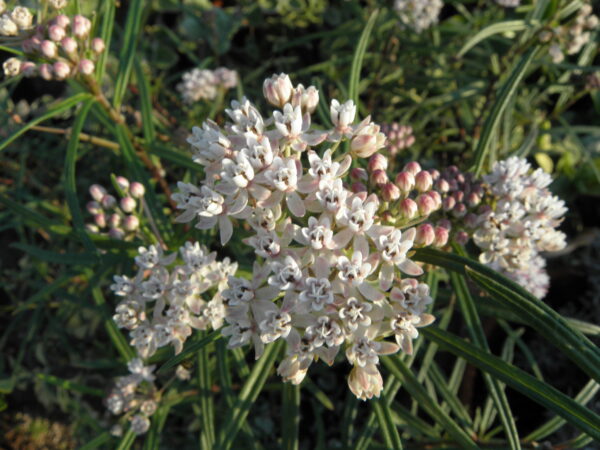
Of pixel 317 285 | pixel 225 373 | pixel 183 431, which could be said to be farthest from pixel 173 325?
pixel 183 431

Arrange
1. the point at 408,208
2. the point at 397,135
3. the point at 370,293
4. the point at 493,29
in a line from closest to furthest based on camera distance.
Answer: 1. the point at 370,293
2. the point at 408,208
3. the point at 493,29
4. the point at 397,135

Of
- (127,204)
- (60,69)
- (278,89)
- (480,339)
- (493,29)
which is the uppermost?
(493,29)

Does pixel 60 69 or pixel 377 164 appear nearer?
pixel 377 164

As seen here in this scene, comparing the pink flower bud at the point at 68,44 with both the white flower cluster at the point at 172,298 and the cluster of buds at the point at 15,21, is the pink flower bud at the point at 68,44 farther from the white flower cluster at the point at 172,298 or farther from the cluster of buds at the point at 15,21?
the white flower cluster at the point at 172,298

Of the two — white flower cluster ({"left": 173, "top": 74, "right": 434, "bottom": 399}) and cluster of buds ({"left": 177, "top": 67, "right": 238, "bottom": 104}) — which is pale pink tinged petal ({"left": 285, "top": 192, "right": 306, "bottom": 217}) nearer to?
white flower cluster ({"left": 173, "top": 74, "right": 434, "bottom": 399})

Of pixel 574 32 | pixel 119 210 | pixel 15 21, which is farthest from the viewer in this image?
pixel 574 32

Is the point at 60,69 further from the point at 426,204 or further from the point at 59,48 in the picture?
the point at 426,204

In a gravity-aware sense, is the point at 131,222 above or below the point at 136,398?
above

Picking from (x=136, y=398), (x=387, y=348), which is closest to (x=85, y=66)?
(x=136, y=398)
